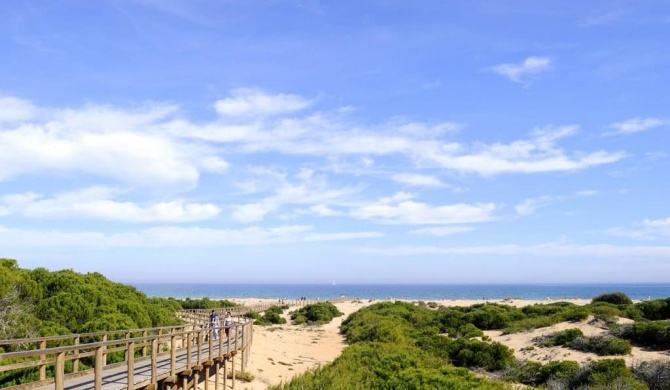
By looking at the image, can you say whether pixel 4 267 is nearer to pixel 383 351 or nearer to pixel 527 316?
pixel 383 351

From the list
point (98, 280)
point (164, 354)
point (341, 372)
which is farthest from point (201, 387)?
point (98, 280)

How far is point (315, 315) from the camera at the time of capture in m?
47.0

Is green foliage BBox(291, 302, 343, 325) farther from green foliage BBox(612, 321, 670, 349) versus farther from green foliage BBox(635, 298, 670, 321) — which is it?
green foliage BBox(612, 321, 670, 349)

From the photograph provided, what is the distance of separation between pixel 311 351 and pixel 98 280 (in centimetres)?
1004

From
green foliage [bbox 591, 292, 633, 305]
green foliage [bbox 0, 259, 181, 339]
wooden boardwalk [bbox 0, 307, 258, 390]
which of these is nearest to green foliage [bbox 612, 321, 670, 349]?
wooden boardwalk [bbox 0, 307, 258, 390]

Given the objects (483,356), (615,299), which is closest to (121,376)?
(483,356)

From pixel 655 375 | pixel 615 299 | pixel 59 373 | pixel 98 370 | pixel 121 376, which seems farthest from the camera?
pixel 615 299

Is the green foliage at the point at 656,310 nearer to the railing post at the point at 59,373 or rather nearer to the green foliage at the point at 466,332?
the green foliage at the point at 466,332

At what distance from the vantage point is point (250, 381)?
758 inches

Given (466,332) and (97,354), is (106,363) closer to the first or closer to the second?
(97,354)

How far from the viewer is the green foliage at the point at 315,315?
45.4 m

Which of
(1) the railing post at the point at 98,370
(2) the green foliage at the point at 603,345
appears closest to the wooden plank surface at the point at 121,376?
(1) the railing post at the point at 98,370

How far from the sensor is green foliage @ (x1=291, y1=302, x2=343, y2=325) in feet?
149

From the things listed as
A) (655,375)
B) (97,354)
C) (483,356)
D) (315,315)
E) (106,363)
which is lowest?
(655,375)
